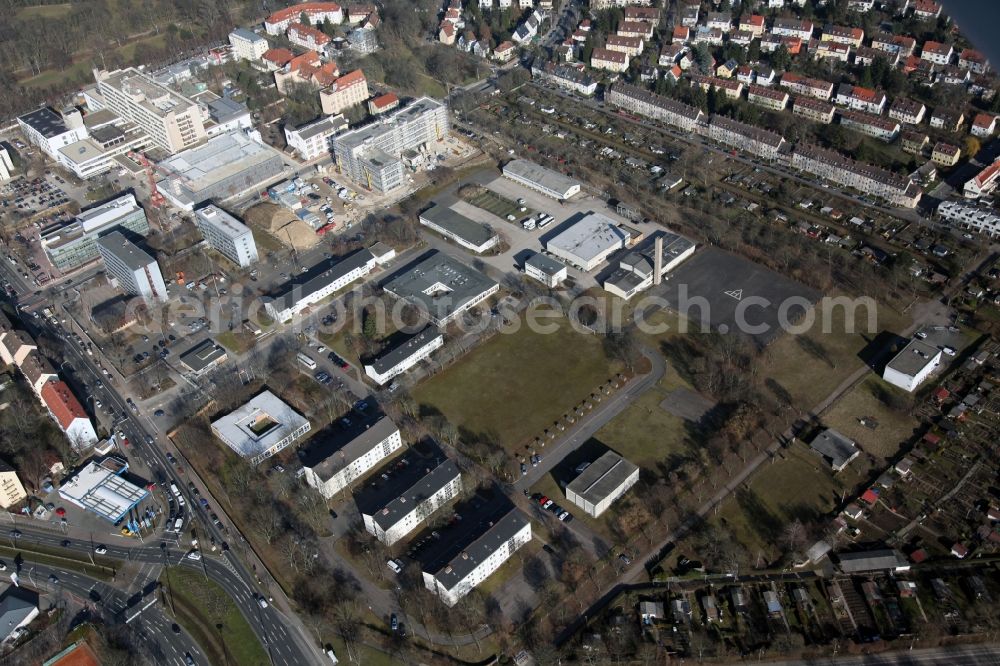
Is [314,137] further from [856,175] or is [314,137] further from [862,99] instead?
[862,99]

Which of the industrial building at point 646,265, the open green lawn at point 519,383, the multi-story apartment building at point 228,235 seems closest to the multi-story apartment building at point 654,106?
the industrial building at point 646,265

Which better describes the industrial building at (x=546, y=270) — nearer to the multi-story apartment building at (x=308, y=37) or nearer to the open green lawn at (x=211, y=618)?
the open green lawn at (x=211, y=618)

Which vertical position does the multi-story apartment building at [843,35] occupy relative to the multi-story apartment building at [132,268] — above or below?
above

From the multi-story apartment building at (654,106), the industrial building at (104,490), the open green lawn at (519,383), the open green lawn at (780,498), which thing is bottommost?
the industrial building at (104,490)

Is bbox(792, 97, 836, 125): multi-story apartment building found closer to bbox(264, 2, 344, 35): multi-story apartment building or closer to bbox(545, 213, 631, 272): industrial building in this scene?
bbox(545, 213, 631, 272): industrial building

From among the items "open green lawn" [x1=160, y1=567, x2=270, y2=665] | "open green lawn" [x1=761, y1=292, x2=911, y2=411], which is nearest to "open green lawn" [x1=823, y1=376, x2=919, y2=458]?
"open green lawn" [x1=761, y1=292, x2=911, y2=411]

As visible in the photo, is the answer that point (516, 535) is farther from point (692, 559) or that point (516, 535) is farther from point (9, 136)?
point (9, 136)

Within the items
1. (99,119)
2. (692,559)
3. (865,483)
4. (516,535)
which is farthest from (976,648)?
(99,119)
